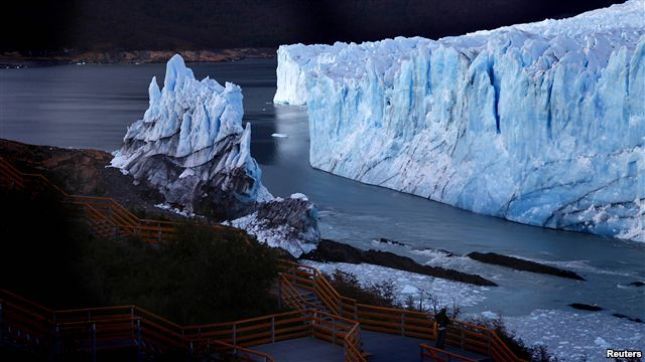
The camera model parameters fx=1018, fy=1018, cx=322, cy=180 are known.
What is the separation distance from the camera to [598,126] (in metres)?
20.4

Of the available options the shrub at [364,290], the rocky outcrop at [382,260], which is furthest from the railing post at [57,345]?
the rocky outcrop at [382,260]

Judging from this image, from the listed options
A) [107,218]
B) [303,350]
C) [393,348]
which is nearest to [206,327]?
[303,350]

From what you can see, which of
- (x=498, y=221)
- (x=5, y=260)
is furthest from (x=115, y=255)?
(x=498, y=221)

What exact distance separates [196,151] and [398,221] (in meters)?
4.60

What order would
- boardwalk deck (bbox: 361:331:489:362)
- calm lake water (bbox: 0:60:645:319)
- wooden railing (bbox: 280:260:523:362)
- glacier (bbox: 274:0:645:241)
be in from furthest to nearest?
glacier (bbox: 274:0:645:241), calm lake water (bbox: 0:60:645:319), wooden railing (bbox: 280:260:523:362), boardwalk deck (bbox: 361:331:489:362)

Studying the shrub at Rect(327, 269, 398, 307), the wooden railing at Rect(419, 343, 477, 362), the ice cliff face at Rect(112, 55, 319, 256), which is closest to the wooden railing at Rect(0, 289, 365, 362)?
the wooden railing at Rect(419, 343, 477, 362)

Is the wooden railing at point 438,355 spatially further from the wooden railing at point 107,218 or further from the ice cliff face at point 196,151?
the ice cliff face at point 196,151

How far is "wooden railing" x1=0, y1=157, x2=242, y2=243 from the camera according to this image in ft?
35.8

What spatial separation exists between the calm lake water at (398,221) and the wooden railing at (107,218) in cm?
538

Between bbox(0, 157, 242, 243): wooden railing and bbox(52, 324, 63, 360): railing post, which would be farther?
bbox(0, 157, 242, 243): wooden railing

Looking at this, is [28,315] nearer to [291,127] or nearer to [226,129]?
[226,129]

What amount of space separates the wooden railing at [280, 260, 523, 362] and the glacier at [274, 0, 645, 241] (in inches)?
423

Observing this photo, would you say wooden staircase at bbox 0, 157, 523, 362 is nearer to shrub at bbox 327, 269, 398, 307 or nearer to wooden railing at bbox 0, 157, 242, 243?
wooden railing at bbox 0, 157, 242, 243

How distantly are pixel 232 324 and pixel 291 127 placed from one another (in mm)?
30668
